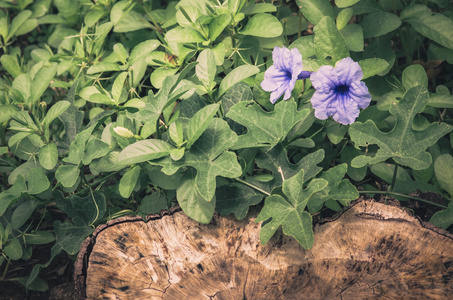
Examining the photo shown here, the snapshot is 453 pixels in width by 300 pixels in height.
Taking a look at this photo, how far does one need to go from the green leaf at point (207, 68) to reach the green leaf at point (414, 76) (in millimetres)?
803

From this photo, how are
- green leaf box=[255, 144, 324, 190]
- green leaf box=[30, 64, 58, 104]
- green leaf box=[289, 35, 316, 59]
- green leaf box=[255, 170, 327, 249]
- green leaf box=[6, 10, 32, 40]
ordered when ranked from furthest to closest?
green leaf box=[6, 10, 32, 40] → green leaf box=[30, 64, 58, 104] → green leaf box=[289, 35, 316, 59] → green leaf box=[255, 144, 324, 190] → green leaf box=[255, 170, 327, 249]

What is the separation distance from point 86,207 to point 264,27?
107cm

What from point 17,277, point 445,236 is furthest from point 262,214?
point 17,277

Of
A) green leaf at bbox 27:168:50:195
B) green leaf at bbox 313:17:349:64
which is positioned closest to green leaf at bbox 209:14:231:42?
green leaf at bbox 313:17:349:64

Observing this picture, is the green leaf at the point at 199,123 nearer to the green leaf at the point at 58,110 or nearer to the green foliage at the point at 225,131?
the green foliage at the point at 225,131

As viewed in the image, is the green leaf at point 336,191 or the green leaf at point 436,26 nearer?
the green leaf at point 336,191

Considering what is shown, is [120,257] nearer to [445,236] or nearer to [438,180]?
[445,236]

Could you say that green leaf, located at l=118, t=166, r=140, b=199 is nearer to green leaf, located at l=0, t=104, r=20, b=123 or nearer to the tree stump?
the tree stump

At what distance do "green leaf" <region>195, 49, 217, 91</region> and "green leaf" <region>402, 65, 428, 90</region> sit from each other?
803 millimetres

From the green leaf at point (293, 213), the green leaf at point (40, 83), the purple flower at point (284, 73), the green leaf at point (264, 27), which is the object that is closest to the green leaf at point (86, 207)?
the green leaf at point (40, 83)

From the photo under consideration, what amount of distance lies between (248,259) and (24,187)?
0.97m

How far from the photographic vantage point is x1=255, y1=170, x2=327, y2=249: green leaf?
1.27m

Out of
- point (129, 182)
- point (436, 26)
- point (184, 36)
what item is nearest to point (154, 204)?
point (129, 182)

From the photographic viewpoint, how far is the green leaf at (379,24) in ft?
5.69
